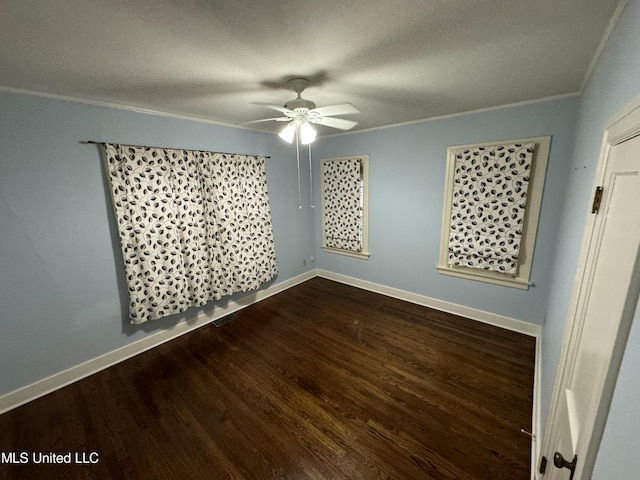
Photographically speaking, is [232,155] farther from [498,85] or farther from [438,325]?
[438,325]

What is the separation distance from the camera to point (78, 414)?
185 centimetres

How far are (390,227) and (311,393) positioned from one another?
2235mm

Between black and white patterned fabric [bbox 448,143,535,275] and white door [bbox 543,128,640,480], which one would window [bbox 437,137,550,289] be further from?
white door [bbox 543,128,640,480]

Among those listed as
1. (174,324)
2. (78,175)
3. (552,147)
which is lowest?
A: (174,324)

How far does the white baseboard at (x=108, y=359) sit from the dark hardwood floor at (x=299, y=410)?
82 mm

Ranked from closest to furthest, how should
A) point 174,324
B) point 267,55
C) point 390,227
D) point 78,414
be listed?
point 267,55
point 78,414
point 174,324
point 390,227

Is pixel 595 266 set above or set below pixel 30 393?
above

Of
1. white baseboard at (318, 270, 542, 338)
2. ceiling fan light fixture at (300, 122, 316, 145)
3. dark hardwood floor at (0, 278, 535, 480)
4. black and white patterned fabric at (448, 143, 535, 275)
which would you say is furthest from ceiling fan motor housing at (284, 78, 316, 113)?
white baseboard at (318, 270, 542, 338)

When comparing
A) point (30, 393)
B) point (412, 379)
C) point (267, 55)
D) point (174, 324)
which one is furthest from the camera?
point (174, 324)

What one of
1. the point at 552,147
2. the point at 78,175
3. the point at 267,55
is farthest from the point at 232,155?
the point at 552,147

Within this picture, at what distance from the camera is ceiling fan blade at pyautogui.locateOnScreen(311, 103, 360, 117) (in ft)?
5.11

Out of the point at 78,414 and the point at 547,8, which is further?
the point at 78,414

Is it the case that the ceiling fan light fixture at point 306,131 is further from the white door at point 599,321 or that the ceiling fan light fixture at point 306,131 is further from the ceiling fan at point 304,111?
the white door at point 599,321

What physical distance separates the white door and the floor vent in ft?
9.44
